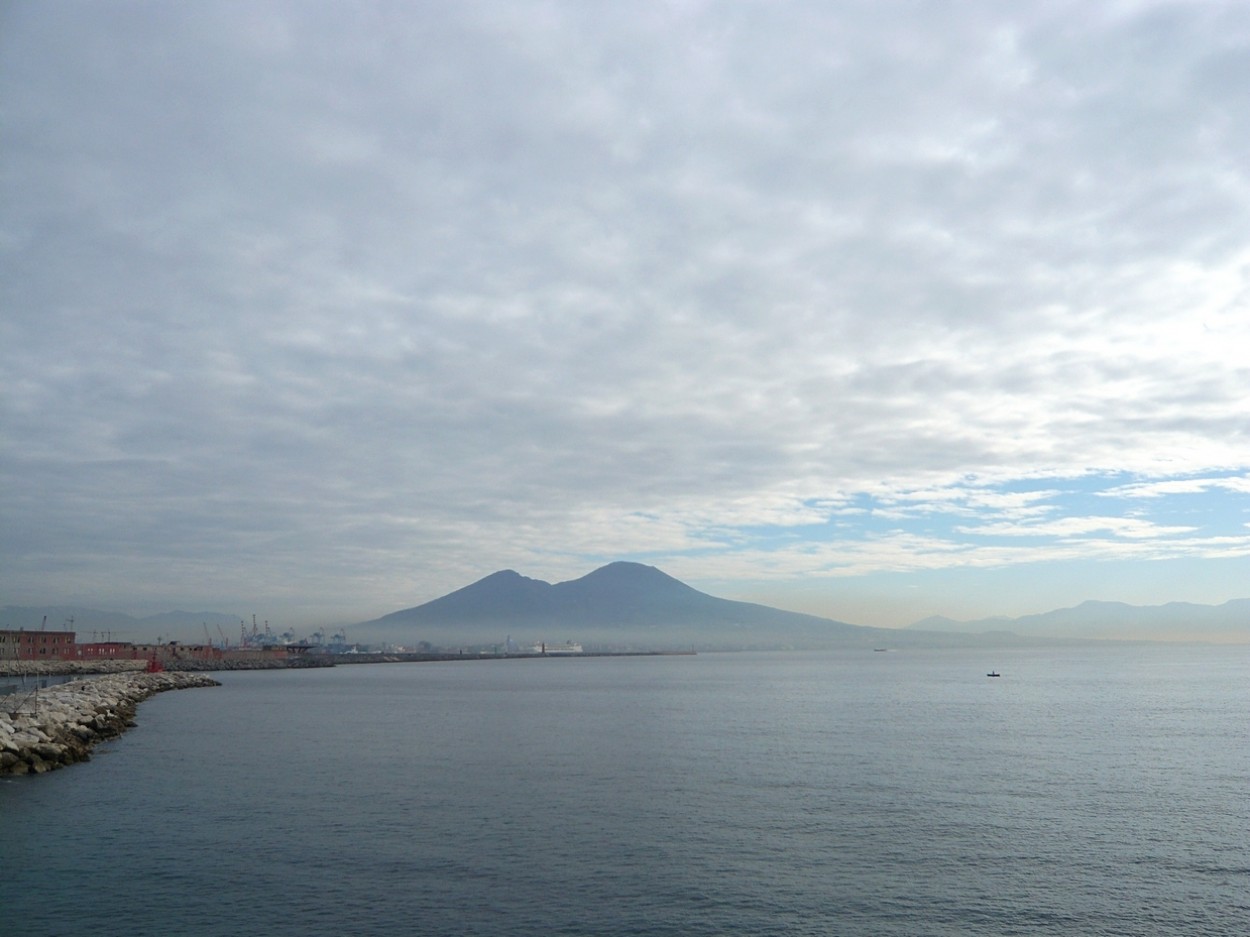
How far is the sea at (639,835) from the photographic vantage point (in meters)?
22.2

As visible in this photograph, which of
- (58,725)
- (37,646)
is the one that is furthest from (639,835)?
(37,646)

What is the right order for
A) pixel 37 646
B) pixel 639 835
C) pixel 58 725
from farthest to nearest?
pixel 37 646
pixel 58 725
pixel 639 835

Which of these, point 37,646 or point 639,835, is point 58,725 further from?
point 37,646

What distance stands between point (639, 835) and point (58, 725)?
1438 inches

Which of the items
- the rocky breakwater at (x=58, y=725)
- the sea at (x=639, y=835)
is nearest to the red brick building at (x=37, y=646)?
the rocky breakwater at (x=58, y=725)

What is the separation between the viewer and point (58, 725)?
161 ft

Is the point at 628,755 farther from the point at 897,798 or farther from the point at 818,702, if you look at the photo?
the point at 818,702

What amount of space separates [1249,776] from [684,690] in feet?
260

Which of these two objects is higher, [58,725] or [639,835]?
[58,725]

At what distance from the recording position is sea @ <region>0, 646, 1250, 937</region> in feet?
72.7

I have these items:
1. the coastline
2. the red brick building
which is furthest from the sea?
the red brick building

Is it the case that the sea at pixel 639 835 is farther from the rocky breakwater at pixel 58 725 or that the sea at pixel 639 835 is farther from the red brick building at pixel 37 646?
the red brick building at pixel 37 646

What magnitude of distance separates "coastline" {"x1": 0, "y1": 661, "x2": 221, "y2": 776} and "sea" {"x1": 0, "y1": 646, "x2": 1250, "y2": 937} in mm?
1602

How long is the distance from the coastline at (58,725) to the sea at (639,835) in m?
1.60
